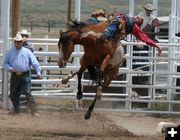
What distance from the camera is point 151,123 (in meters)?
11.2

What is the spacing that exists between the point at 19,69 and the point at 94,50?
231 cm

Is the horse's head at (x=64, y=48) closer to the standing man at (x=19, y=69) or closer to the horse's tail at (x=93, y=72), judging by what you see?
the horse's tail at (x=93, y=72)

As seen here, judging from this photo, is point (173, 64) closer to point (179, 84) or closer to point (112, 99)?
point (179, 84)

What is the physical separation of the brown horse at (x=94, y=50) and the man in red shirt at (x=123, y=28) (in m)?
0.09

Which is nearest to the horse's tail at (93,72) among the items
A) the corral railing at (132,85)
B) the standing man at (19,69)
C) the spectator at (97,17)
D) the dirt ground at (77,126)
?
the spectator at (97,17)

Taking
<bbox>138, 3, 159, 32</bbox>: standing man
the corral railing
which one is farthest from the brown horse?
<bbox>138, 3, 159, 32</bbox>: standing man

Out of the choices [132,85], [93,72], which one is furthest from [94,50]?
[132,85]

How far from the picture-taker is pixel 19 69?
11070 millimetres

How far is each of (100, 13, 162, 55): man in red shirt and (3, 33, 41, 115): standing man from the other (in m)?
2.08

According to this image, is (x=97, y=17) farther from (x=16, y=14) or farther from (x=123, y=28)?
(x=16, y=14)

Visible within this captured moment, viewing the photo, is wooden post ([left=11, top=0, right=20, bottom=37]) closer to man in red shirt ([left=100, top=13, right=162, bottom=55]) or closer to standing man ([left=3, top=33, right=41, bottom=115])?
standing man ([left=3, top=33, right=41, bottom=115])

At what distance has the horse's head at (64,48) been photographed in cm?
895

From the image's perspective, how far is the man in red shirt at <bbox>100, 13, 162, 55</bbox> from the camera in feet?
30.7

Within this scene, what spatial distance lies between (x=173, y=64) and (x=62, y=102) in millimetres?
2833
